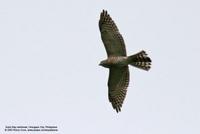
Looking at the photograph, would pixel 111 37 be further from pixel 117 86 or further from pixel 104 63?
pixel 117 86

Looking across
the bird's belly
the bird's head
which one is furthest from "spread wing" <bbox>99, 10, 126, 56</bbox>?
the bird's head

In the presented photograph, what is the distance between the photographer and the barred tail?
33875mm

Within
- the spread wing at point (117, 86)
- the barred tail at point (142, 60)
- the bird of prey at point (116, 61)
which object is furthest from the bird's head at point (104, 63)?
the barred tail at point (142, 60)

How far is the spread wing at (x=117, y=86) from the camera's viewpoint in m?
35.0

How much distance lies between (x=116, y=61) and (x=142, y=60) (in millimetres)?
974

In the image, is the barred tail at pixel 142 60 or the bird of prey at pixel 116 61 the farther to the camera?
the bird of prey at pixel 116 61

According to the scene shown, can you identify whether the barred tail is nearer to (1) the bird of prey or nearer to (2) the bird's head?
(1) the bird of prey

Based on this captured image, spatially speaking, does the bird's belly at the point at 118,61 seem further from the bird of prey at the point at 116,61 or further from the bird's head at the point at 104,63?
the bird's head at the point at 104,63

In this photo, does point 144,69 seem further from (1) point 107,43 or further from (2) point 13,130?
(2) point 13,130

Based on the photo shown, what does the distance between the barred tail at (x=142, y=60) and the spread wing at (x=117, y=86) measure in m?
0.89

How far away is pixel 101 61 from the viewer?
115 ft

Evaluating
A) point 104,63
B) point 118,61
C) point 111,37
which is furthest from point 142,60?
point 104,63

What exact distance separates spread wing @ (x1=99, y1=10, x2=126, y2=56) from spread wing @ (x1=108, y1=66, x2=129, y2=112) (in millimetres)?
559

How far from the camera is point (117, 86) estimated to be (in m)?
35.3
